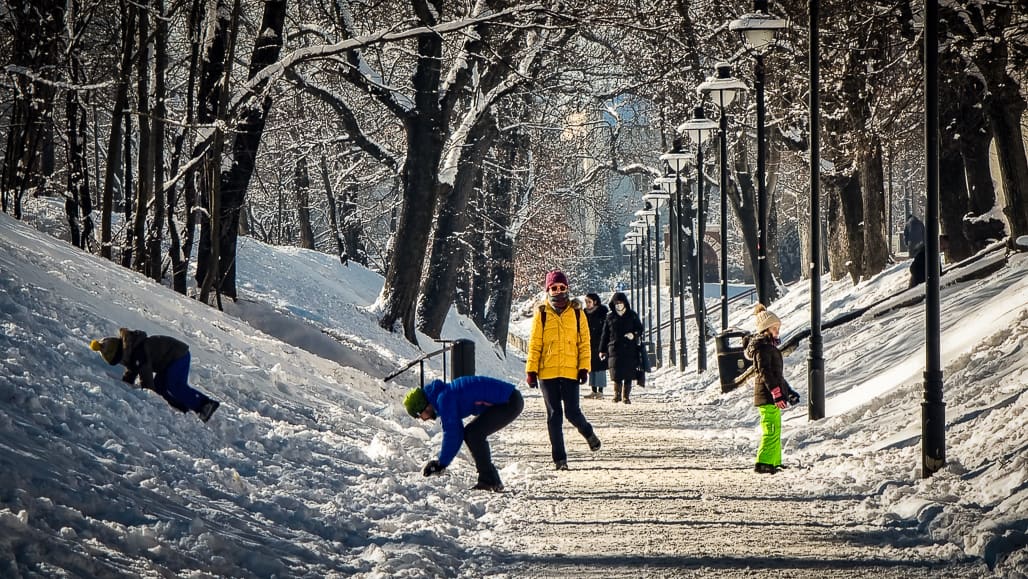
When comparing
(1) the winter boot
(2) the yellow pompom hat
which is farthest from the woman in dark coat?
(2) the yellow pompom hat

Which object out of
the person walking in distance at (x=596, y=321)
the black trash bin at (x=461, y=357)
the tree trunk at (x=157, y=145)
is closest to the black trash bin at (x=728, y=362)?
the person walking in distance at (x=596, y=321)

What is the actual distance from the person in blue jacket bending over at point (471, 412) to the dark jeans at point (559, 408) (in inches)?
60.4

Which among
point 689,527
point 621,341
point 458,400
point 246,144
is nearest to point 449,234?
point 621,341

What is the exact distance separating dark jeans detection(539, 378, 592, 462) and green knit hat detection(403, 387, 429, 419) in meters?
2.21

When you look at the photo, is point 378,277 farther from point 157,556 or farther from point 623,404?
point 157,556

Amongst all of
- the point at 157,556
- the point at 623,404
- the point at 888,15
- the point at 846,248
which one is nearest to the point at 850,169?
the point at 846,248

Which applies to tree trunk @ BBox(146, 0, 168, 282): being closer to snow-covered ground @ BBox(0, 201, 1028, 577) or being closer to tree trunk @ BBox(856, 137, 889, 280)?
snow-covered ground @ BBox(0, 201, 1028, 577)

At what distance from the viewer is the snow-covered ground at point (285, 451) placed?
21.2 ft

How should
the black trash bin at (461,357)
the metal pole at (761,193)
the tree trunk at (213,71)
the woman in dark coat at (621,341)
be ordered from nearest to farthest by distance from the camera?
the tree trunk at (213,71), the metal pole at (761,193), the black trash bin at (461,357), the woman in dark coat at (621,341)

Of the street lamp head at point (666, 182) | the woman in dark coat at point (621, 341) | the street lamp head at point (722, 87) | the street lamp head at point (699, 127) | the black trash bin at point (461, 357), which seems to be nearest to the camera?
the black trash bin at point (461, 357)

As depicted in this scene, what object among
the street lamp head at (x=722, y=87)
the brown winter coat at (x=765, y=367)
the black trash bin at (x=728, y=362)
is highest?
the street lamp head at (x=722, y=87)

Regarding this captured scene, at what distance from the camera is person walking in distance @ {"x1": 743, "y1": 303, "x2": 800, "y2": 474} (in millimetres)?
10828

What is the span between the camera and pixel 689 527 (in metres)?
8.20

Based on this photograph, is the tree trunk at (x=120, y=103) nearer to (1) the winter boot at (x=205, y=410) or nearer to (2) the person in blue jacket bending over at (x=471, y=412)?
(1) the winter boot at (x=205, y=410)
